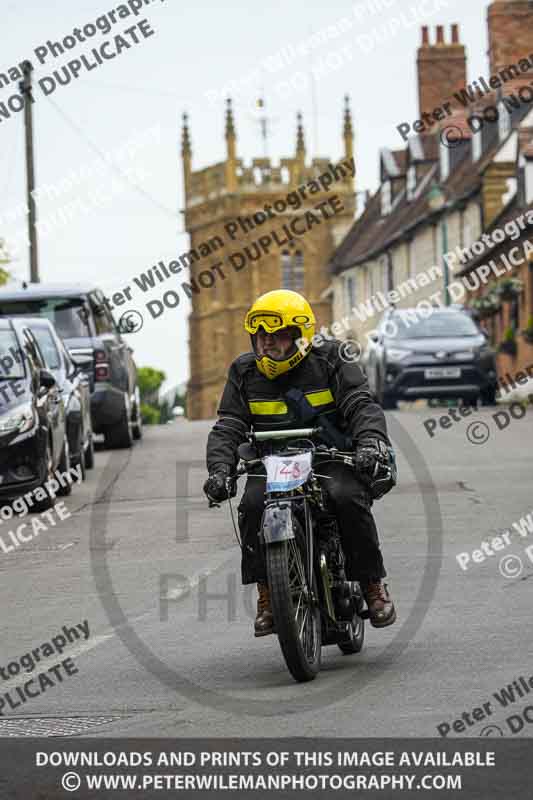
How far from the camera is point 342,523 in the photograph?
8.23 m

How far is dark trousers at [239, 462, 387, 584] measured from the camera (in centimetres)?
809

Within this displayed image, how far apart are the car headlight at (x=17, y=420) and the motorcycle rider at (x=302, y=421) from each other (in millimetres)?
8303

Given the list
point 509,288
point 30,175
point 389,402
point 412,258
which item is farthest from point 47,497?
point 412,258

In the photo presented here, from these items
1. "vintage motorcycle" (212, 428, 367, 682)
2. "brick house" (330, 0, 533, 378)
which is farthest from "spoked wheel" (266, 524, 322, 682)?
"brick house" (330, 0, 533, 378)

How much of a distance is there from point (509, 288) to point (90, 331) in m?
24.5

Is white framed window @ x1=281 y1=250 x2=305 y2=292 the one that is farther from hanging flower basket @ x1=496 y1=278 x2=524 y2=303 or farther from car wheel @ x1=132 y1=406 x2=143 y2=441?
car wheel @ x1=132 y1=406 x2=143 y2=441

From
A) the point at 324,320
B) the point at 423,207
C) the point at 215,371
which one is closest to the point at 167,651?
the point at 423,207

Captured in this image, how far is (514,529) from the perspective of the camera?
14055 millimetres

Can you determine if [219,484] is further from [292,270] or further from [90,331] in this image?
[292,270]

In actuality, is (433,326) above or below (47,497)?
above

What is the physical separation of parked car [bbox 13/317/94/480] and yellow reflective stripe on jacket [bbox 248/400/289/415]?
427 inches

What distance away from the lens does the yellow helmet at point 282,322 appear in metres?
8.14

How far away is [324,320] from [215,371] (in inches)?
541
